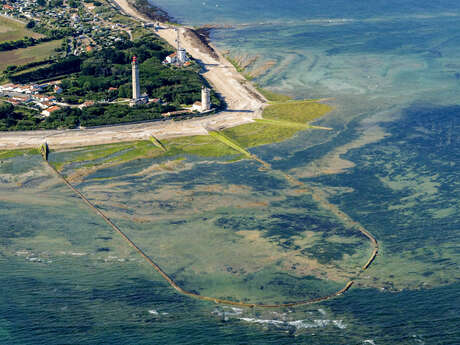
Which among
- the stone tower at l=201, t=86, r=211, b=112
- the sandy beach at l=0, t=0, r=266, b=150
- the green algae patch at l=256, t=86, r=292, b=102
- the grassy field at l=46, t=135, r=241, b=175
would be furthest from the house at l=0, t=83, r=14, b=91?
the green algae patch at l=256, t=86, r=292, b=102

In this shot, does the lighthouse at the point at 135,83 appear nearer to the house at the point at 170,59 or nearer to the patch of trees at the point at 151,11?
the house at the point at 170,59

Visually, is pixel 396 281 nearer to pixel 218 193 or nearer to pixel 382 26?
pixel 218 193

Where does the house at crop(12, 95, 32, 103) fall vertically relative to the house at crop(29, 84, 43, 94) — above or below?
below

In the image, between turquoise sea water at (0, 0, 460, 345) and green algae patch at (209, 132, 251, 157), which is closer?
turquoise sea water at (0, 0, 460, 345)

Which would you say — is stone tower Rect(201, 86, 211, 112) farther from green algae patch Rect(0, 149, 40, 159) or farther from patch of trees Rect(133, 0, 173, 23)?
patch of trees Rect(133, 0, 173, 23)

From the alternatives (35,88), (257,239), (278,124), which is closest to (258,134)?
(278,124)

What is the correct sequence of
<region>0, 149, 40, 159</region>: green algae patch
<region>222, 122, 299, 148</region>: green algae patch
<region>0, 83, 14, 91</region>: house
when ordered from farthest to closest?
<region>0, 83, 14, 91</region>: house
<region>222, 122, 299, 148</region>: green algae patch
<region>0, 149, 40, 159</region>: green algae patch

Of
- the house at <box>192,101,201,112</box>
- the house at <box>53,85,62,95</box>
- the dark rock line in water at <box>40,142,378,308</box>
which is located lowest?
the dark rock line in water at <box>40,142,378,308</box>
